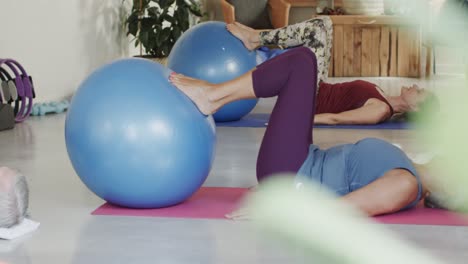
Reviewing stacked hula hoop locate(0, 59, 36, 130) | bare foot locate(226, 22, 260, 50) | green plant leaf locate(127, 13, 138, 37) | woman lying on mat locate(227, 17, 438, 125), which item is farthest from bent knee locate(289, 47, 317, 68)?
green plant leaf locate(127, 13, 138, 37)

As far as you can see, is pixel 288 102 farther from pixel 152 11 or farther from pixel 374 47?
pixel 374 47

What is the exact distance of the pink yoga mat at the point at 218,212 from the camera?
2.88 metres

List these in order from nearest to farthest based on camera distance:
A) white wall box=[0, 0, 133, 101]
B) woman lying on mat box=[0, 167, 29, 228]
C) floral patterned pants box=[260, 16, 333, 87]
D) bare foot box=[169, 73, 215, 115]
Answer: woman lying on mat box=[0, 167, 29, 228] → bare foot box=[169, 73, 215, 115] → floral patterned pants box=[260, 16, 333, 87] → white wall box=[0, 0, 133, 101]

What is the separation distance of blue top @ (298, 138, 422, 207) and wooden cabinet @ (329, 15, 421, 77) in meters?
6.77

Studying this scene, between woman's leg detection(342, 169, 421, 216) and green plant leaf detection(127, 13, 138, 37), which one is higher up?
woman's leg detection(342, 169, 421, 216)

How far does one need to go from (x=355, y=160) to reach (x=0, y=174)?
3.98 feet

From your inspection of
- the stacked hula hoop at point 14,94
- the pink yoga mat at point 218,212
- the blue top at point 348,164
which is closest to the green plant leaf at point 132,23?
the stacked hula hoop at point 14,94

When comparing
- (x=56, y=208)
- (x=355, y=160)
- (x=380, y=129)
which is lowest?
(x=380, y=129)

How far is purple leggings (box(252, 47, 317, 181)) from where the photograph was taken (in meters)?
2.91

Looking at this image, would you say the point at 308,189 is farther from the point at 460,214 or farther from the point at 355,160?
the point at 460,214

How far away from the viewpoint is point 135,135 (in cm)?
284

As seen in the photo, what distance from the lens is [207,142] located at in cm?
301

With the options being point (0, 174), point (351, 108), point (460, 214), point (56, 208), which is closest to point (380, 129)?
point (351, 108)

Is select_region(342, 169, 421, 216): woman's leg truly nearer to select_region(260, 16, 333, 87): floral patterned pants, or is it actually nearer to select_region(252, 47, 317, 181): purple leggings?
select_region(252, 47, 317, 181): purple leggings
